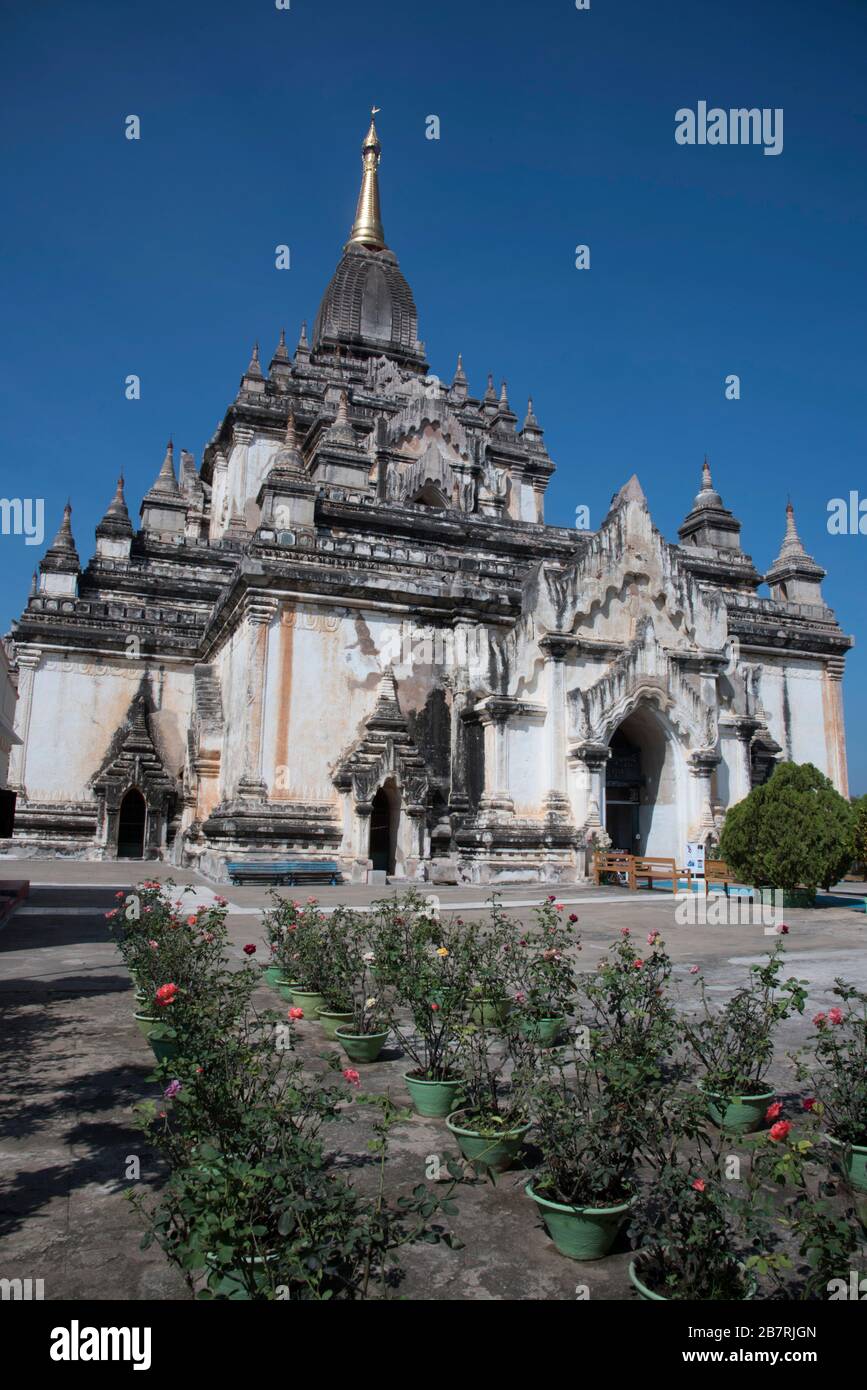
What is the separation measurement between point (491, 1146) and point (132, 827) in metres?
25.7

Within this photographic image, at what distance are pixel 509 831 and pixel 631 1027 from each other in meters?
15.3

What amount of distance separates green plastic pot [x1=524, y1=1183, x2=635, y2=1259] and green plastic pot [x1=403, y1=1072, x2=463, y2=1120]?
1802 millimetres

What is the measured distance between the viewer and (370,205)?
52438 mm

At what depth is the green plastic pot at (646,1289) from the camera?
3.45 metres

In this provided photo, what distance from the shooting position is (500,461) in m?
39.8

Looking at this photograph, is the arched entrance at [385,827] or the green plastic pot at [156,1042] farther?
the arched entrance at [385,827]

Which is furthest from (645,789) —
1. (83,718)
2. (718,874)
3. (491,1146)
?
(491,1146)

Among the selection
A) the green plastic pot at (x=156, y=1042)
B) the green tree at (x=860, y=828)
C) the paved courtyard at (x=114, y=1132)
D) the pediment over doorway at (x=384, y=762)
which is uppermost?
the pediment over doorway at (x=384, y=762)

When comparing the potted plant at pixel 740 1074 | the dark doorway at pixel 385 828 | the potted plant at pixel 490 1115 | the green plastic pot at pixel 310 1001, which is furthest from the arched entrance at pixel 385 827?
the potted plant at pixel 740 1074

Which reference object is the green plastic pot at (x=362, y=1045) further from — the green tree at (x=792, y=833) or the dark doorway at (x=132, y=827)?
the dark doorway at (x=132, y=827)

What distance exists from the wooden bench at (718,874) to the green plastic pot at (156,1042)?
13490 mm

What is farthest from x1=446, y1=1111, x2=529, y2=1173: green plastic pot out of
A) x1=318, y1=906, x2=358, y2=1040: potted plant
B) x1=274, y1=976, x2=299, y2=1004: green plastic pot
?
x1=274, y1=976, x2=299, y2=1004: green plastic pot

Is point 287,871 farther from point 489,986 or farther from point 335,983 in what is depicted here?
point 489,986
